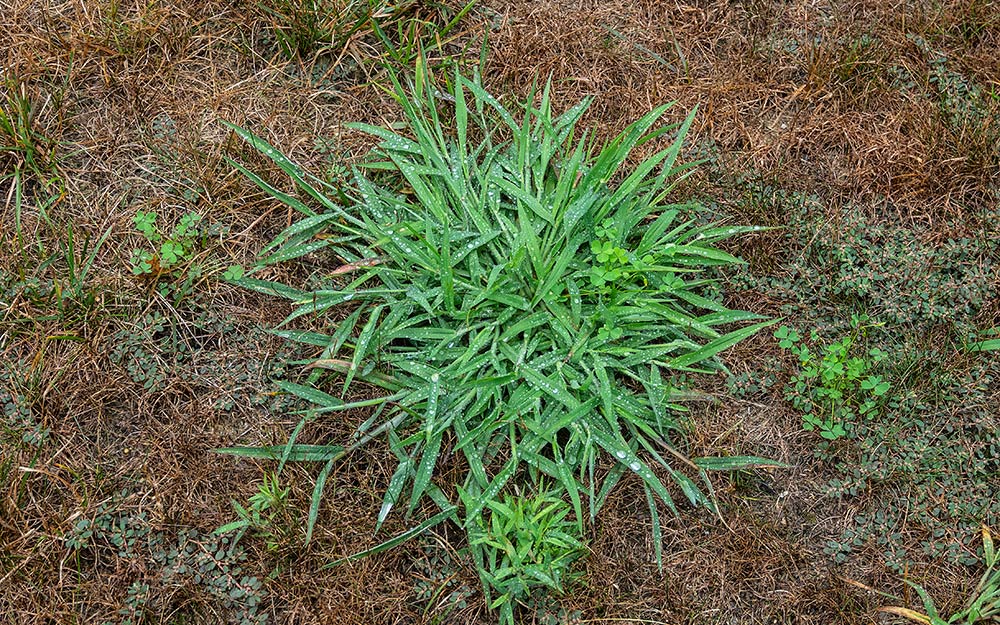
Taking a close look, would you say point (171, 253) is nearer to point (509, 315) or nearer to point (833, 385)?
point (509, 315)

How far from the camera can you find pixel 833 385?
2330 millimetres

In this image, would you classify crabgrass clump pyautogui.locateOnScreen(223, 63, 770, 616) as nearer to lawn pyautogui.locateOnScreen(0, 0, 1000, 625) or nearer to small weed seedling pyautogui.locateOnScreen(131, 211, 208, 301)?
lawn pyautogui.locateOnScreen(0, 0, 1000, 625)

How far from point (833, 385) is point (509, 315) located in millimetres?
951

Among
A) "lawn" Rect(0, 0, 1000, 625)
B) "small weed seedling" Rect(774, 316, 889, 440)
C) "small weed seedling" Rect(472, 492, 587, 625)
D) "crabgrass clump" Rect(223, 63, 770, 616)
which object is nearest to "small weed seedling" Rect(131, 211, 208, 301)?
"lawn" Rect(0, 0, 1000, 625)

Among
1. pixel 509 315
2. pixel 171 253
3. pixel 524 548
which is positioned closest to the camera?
pixel 524 548

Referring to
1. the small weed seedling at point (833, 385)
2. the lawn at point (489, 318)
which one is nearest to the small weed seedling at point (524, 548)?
the lawn at point (489, 318)

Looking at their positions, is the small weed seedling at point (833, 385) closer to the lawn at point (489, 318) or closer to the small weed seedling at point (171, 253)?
the lawn at point (489, 318)

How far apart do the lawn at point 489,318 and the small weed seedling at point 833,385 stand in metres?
0.01

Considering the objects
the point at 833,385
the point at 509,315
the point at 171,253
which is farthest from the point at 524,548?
the point at 171,253

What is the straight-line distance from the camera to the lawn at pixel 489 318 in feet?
7.18

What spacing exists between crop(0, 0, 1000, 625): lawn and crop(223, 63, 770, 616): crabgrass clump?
0.5 inches

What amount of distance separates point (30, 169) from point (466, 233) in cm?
135

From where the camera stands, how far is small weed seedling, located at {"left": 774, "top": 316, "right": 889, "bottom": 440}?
2.30 m

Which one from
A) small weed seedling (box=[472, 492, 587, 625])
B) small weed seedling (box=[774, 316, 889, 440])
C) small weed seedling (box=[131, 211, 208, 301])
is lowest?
small weed seedling (box=[472, 492, 587, 625])
